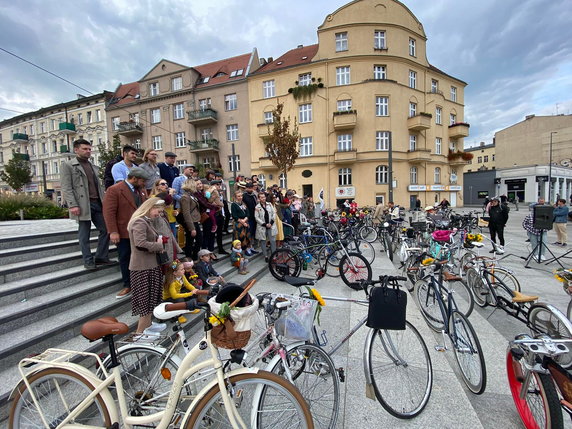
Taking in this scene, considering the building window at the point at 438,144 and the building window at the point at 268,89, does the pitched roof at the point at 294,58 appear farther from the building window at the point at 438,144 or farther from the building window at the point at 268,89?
the building window at the point at 438,144

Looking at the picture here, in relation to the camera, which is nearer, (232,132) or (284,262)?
(284,262)

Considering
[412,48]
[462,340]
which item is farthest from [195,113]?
[462,340]

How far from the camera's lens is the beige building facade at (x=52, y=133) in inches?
1222

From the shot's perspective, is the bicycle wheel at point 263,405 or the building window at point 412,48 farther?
the building window at point 412,48

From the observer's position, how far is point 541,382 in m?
1.70

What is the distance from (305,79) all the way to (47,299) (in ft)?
82.1

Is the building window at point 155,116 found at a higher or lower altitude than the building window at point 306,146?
higher

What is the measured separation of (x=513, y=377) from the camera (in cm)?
210

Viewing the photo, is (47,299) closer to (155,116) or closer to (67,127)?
(155,116)

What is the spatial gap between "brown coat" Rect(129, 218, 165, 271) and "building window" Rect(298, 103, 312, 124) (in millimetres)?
22737

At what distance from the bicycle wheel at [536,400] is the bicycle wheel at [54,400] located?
292cm

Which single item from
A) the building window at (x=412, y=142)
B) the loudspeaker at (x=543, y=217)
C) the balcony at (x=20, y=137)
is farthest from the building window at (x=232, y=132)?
the balcony at (x=20, y=137)

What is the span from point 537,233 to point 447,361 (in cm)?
645

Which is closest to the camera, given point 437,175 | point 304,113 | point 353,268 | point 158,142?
point 353,268
